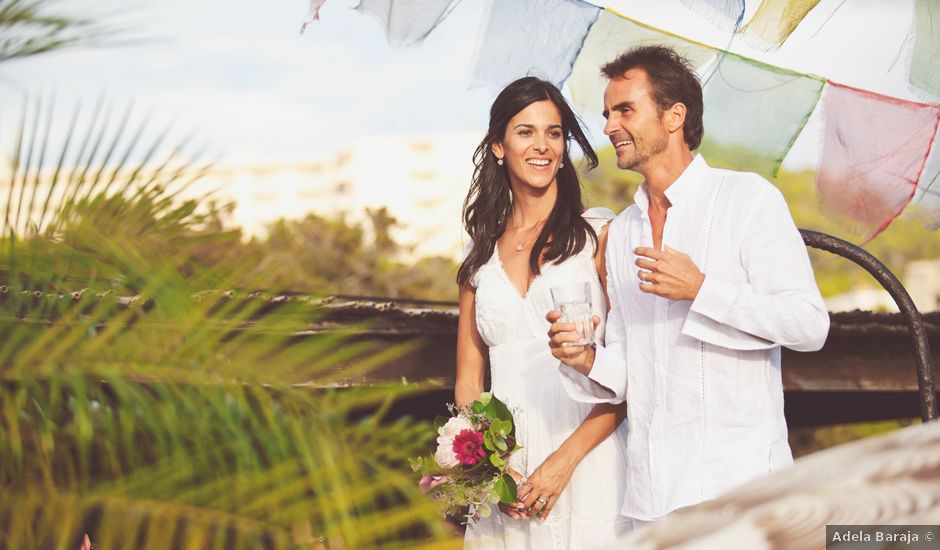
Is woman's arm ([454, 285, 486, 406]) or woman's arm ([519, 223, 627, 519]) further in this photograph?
woman's arm ([454, 285, 486, 406])

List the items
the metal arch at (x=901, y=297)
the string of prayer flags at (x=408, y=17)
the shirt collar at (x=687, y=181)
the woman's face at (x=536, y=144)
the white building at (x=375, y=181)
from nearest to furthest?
the shirt collar at (x=687, y=181)
the metal arch at (x=901, y=297)
the woman's face at (x=536, y=144)
the string of prayer flags at (x=408, y=17)
the white building at (x=375, y=181)

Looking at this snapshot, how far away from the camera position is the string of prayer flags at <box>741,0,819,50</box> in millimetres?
4133

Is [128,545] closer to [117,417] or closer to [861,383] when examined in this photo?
[117,417]

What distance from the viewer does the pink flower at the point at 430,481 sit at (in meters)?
3.30

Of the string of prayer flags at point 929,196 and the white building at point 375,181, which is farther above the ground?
the white building at point 375,181

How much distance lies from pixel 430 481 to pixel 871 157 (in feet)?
6.80

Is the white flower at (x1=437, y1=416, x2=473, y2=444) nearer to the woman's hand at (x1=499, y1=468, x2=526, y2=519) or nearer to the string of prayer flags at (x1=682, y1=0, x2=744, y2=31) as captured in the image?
the woman's hand at (x1=499, y1=468, x2=526, y2=519)

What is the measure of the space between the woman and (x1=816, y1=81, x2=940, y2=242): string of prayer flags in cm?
96

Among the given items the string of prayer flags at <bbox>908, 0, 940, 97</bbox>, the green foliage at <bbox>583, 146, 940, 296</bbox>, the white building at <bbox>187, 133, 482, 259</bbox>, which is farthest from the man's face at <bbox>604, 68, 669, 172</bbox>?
the white building at <bbox>187, 133, 482, 259</bbox>

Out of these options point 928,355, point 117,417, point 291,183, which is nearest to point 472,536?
point 928,355

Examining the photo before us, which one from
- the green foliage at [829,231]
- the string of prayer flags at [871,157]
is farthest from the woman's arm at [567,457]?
the green foliage at [829,231]

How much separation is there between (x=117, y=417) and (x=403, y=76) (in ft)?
99.3

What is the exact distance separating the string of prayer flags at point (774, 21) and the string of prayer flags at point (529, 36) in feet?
2.01

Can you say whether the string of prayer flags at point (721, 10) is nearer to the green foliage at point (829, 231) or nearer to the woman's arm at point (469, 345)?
the woman's arm at point (469, 345)
